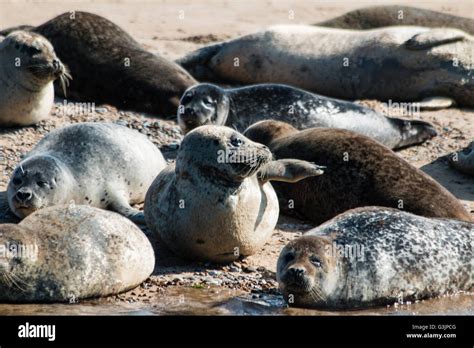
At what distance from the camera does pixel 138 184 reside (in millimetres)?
10008

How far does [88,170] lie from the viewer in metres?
9.64

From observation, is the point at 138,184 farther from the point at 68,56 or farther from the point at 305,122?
the point at 68,56

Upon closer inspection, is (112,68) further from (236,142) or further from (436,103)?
(236,142)

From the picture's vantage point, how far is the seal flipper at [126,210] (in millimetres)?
9312

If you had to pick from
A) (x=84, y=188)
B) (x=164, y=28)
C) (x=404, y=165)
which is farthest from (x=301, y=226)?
(x=164, y=28)

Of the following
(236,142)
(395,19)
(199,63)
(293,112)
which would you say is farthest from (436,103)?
(236,142)

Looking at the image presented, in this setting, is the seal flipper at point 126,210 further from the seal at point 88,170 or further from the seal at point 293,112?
the seal at point 293,112

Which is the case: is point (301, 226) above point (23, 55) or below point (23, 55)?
below

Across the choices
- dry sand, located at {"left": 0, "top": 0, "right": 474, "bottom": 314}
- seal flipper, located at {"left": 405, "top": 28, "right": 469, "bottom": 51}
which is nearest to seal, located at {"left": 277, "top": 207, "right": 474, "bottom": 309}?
dry sand, located at {"left": 0, "top": 0, "right": 474, "bottom": 314}

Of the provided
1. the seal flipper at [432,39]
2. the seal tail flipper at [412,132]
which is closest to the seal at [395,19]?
the seal flipper at [432,39]

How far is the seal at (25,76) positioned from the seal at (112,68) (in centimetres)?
133

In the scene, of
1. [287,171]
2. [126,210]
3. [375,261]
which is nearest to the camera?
[375,261]

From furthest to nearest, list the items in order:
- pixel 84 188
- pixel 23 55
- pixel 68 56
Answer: pixel 68 56
pixel 23 55
pixel 84 188
